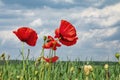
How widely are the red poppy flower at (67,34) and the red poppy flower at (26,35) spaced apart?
218 mm

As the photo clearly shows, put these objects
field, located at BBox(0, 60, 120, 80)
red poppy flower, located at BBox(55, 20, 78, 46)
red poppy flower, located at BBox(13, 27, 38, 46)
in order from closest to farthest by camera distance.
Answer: red poppy flower, located at BBox(55, 20, 78, 46) → red poppy flower, located at BBox(13, 27, 38, 46) → field, located at BBox(0, 60, 120, 80)

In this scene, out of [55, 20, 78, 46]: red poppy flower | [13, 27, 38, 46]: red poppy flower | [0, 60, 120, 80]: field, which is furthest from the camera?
[0, 60, 120, 80]: field

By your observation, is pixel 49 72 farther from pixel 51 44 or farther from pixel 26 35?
pixel 26 35

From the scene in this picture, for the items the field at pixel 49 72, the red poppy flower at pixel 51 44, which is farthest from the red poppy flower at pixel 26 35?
the field at pixel 49 72

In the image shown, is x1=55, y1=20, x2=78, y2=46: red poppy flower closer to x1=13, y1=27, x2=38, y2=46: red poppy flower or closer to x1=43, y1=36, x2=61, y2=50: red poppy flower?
x1=43, y1=36, x2=61, y2=50: red poppy flower

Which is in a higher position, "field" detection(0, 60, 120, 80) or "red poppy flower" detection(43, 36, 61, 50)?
"red poppy flower" detection(43, 36, 61, 50)

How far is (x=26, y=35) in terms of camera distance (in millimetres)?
2592

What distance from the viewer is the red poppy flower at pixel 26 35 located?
2581 mm

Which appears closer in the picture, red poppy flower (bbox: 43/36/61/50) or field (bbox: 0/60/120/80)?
red poppy flower (bbox: 43/36/61/50)

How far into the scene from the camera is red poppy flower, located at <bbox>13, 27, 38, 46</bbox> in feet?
8.47

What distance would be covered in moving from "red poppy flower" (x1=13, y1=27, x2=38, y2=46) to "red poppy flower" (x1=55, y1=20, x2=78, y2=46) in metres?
0.22

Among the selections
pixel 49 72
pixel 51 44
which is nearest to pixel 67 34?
pixel 51 44

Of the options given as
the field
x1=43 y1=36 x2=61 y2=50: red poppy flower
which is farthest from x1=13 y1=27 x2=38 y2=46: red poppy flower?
the field

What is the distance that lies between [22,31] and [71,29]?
15.9 inches
